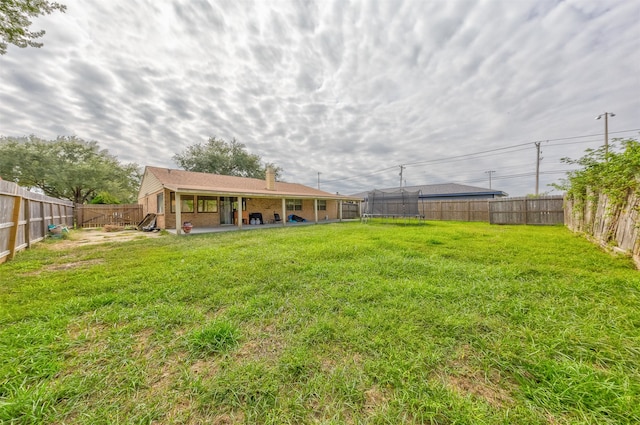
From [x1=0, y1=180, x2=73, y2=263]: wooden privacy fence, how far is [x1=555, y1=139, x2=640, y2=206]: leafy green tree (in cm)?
1193

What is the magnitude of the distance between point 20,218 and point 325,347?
902cm

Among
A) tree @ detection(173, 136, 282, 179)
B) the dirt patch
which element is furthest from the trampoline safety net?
tree @ detection(173, 136, 282, 179)

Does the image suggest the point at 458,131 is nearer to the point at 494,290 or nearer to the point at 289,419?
the point at 494,290

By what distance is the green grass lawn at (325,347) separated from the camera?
1.33 meters

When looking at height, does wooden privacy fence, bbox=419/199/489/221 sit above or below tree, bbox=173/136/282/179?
below

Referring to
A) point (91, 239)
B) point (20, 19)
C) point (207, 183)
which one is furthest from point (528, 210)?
point (91, 239)

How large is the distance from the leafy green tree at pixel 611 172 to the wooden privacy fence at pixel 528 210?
6.09 meters

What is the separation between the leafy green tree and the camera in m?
3.74

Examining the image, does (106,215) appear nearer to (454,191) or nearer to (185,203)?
(185,203)

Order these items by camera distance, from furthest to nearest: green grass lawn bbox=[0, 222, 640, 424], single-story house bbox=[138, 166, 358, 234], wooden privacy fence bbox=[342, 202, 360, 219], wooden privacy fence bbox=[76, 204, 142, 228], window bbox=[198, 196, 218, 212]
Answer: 1. wooden privacy fence bbox=[342, 202, 360, 219]
2. wooden privacy fence bbox=[76, 204, 142, 228]
3. window bbox=[198, 196, 218, 212]
4. single-story house bbox=[138, 166, 358, 234]
5. green grass lawn bbox=[0, 222, 640, 424]

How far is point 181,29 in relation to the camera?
706cm

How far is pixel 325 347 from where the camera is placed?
1926 mm

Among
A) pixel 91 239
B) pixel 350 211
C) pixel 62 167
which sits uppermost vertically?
pixel 62 167

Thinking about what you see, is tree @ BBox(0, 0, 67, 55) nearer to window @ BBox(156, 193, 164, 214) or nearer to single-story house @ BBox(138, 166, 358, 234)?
single-story house @ BBox(138, 166, 358, 234)
